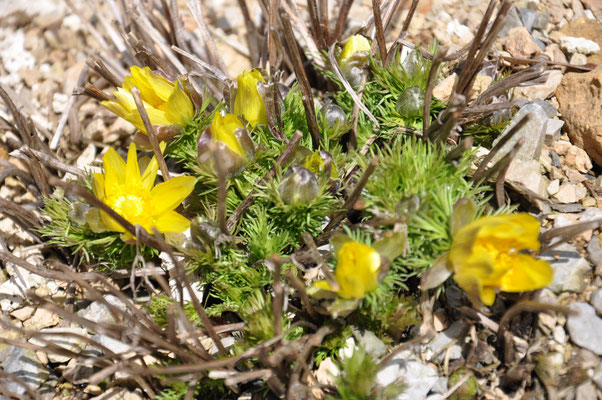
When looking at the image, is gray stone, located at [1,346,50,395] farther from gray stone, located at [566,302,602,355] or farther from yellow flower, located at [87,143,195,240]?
gray stone, located at [566,302,602,355]

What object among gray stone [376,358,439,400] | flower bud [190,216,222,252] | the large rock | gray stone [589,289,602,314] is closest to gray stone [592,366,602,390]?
gray stone [589,289,602,314]

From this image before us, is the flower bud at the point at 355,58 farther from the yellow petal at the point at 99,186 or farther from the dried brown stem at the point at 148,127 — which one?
the yellow petal at the point at 99,186

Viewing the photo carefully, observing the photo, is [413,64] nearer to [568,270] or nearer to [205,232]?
[568,270]

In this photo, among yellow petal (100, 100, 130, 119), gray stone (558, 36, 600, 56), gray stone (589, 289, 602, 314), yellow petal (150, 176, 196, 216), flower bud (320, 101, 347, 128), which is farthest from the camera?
gray stone (558, 36, 600, 56)

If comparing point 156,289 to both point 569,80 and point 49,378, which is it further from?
point 569,80

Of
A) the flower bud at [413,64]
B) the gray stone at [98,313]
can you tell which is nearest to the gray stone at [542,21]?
the flower bud at [413,64]

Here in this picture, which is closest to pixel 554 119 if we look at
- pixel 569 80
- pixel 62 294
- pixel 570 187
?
pixel 569 80
